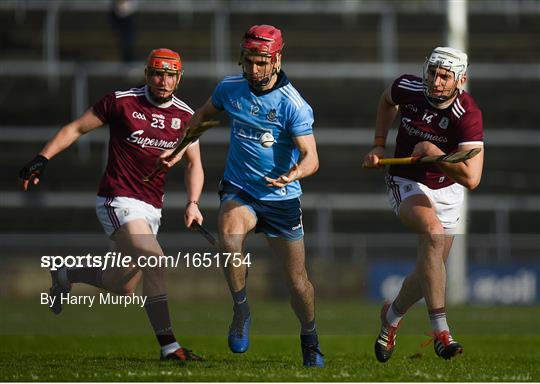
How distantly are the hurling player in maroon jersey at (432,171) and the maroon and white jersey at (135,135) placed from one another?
150cm

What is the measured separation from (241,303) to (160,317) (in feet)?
2.55

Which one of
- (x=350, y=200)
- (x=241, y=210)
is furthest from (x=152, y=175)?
(x=350, y=200)

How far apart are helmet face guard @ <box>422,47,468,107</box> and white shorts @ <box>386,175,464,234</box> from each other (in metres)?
0.66

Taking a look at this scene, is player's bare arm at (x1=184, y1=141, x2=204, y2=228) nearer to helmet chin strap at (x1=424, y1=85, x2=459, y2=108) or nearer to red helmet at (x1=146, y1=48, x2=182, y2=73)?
red helmet at (x1=146, y1=48, x2=182, y2=73)

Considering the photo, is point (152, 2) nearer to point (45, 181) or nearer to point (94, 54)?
point (94, 54)

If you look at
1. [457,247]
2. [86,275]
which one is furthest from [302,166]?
[457,247]

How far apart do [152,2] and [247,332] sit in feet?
58.0

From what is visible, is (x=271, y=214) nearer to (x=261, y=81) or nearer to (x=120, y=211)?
(x=261, y=81)

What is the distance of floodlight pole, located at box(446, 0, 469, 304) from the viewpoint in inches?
698

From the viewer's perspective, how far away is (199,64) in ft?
76.9

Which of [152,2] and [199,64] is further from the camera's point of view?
[152,2]

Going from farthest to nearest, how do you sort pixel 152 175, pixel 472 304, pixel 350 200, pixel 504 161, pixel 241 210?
pixel 504 161 < pixel 350 200 < pixel 472 304 < pixel 152 175 < pixel 241 210

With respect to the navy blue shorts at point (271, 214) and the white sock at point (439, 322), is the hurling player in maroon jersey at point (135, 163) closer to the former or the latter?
the navy blue shorts at point (271, 214)

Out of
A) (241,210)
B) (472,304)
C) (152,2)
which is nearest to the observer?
(241,210)
